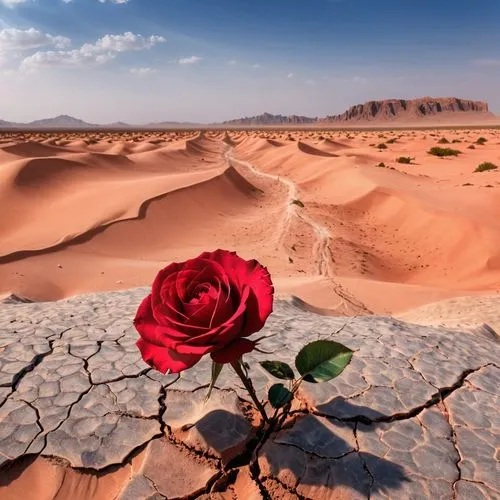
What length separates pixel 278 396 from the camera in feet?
4.82

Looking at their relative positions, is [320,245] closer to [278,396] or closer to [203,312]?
[278,396]

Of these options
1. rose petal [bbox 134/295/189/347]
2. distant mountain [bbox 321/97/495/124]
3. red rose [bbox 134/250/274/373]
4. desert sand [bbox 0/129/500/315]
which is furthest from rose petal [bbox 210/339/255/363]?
distant mountain [bbox 321/97/495/124]

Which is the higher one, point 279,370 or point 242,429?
point 279,370

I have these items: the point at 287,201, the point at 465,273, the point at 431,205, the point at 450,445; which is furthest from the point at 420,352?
the point at 287,201

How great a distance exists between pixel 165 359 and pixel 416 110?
160 metres

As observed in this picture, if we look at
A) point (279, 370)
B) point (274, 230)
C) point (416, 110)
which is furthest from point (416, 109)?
point (279, 370)

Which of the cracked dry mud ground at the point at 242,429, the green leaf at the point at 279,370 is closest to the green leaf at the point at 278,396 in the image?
the green leaf at the point at 279,370

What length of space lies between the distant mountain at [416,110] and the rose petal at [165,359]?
14780 cm

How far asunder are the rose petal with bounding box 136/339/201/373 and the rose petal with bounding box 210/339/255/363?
0.06 meters

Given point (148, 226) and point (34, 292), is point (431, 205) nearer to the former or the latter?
point (148, 226)

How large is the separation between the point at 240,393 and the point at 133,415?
478 millimetres

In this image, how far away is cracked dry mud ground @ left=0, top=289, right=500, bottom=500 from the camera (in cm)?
144

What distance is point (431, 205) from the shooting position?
9.34 meters

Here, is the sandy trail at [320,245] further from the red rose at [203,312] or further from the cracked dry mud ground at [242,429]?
the red rose at [203,312]
